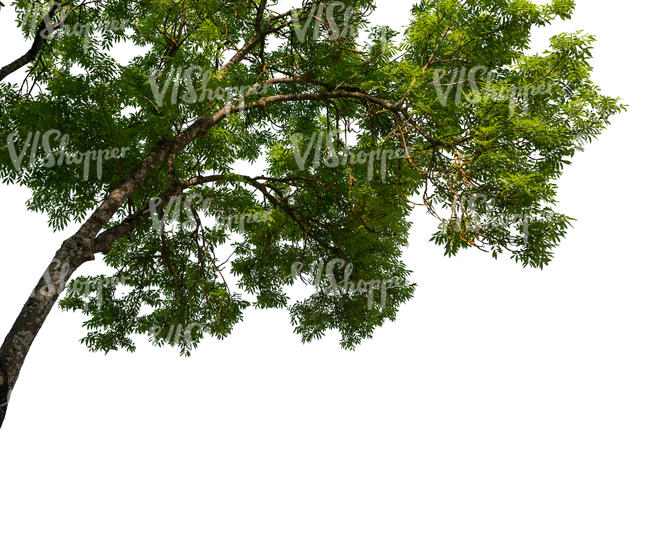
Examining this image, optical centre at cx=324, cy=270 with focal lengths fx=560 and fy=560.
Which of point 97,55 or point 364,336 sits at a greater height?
point 97,55

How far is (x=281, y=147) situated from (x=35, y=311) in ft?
17.8

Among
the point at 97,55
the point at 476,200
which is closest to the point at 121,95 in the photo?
the point at 97,55

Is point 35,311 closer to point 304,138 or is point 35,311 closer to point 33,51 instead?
point 33,51

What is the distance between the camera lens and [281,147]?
10.1m

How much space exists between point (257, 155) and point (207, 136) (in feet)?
8.96

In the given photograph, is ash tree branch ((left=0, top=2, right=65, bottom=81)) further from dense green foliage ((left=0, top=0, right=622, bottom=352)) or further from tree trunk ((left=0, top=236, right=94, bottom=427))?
tree trunk ((left=0, top=236, right=94, bottom=427))

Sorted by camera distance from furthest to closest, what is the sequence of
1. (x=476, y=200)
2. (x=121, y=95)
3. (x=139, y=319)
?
(x=139, y=319)
(x=121, y=95)
(x=476, y=200)

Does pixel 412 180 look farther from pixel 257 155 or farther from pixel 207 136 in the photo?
pixel 257 155

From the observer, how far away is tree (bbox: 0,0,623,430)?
7.00 meters

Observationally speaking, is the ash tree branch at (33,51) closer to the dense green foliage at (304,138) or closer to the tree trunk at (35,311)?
the dense green foliage at (304,138)

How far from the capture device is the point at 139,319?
10867 mm

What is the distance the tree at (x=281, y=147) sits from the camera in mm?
6996

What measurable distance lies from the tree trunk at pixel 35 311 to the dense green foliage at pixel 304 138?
1523mm

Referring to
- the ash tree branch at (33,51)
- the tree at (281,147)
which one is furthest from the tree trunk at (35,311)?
the ash tree branch at (33,51)
